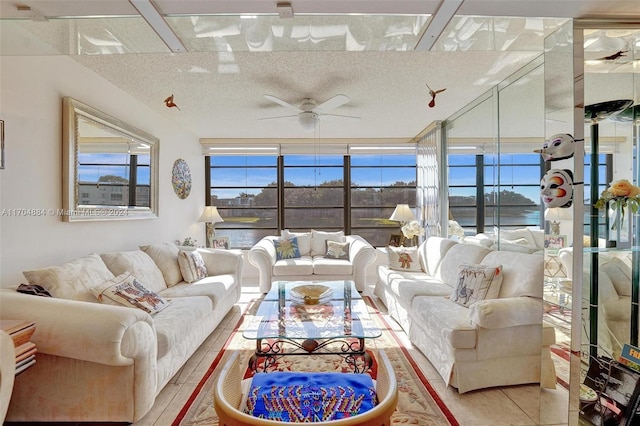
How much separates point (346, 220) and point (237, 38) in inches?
174

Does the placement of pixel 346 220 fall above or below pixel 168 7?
below

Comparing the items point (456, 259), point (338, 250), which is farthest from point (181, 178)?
point (456, 259)

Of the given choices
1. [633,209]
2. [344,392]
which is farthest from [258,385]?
[633,209]

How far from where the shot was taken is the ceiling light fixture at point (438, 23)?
153 cm

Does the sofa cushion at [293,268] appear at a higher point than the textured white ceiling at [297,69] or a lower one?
lower

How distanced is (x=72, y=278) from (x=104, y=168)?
1.27m

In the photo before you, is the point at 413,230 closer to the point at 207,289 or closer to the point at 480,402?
the point at 480,402

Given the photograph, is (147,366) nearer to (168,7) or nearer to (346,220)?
(168,7)

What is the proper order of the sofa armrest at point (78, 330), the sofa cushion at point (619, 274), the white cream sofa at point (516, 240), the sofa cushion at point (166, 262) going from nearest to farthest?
1. the sofa armrest at point (78, 330)
2. the sofa cushion at point (619, 274)
3. the white cream sofa at point (516, 240)
4. the sofa cushion at point (166, 262)

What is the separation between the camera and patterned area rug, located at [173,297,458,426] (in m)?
1.90

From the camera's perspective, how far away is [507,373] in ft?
A: 7.16

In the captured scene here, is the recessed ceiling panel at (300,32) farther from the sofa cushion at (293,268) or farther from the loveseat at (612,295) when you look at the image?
the sofa cushion at (293,268)

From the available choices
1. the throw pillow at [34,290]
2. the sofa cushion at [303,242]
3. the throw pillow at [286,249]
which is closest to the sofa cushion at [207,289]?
the throw pillow at [34,290]

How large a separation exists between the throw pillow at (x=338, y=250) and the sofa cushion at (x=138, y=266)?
2.48 meters
